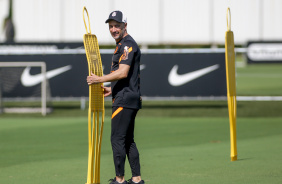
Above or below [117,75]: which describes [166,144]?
below

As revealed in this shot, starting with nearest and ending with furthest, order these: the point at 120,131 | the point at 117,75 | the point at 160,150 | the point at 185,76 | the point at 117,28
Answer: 1. the point at 117,75
2. the point at 117,28
3. the point at 120,131
4. the point at 160,150
5. the point at 185,76

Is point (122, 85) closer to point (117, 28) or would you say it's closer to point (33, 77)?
point (117, 28)

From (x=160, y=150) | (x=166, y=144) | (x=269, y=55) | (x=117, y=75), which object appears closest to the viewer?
(x=117, y=75)

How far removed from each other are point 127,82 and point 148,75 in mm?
9070

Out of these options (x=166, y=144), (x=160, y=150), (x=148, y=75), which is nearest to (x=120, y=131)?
(x=160, y=150)

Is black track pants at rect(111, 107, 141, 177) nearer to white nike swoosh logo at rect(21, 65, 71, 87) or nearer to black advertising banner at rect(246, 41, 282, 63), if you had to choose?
white nike swoosh logo at rect(21, 65, 71, 87)

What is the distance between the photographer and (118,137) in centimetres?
758

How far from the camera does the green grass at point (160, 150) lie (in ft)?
28.6

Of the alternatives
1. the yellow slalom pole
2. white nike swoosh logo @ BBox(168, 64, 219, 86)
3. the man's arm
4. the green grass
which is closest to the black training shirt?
the man's arm

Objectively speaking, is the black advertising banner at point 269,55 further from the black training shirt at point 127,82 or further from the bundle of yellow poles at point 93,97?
the bundle of yellow poles at point 93,97

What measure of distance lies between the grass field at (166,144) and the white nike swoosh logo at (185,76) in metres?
0.84

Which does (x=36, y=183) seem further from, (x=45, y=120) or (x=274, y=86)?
(x=274, y=86)

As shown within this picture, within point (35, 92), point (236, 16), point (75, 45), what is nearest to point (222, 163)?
point (35, 92)

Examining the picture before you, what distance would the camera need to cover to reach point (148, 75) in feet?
54.4
